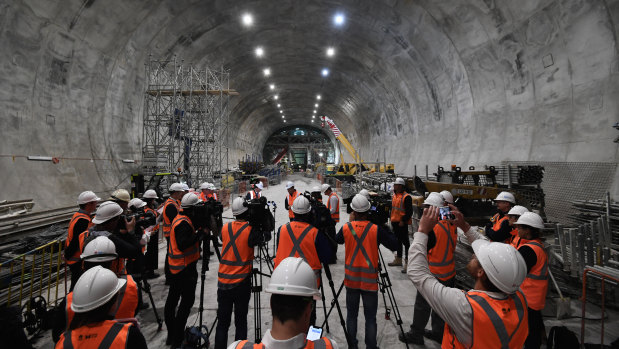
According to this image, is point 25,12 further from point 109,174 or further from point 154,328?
point 154,328

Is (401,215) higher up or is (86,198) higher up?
(86,198)

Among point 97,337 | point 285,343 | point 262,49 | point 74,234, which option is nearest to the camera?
point 285,343

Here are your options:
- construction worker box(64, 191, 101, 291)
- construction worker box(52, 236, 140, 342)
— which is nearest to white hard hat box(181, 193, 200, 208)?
construction worker box(52, 236, 140, 342)

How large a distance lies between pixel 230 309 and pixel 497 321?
258 cm

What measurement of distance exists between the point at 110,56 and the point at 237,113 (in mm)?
17307

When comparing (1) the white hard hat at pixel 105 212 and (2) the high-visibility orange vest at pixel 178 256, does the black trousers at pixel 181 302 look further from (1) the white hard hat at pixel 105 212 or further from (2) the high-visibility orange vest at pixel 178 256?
(1) the white hard hat at pixel 105 212

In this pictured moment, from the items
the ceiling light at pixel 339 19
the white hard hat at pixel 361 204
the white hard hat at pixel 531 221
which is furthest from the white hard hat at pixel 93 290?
the ceiling light at pixel 339 19

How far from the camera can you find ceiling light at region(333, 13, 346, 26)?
14716mm

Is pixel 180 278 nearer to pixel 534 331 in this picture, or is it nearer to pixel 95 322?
pixel 95 322

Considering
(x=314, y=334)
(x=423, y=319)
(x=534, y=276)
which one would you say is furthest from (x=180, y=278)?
(x=534, y=276)

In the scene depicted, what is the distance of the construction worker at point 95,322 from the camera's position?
145 cm

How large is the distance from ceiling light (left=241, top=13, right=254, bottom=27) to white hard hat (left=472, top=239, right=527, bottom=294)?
55.0ft

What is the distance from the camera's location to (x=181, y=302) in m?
3.18

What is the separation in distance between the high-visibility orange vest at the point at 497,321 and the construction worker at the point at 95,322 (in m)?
2.05
